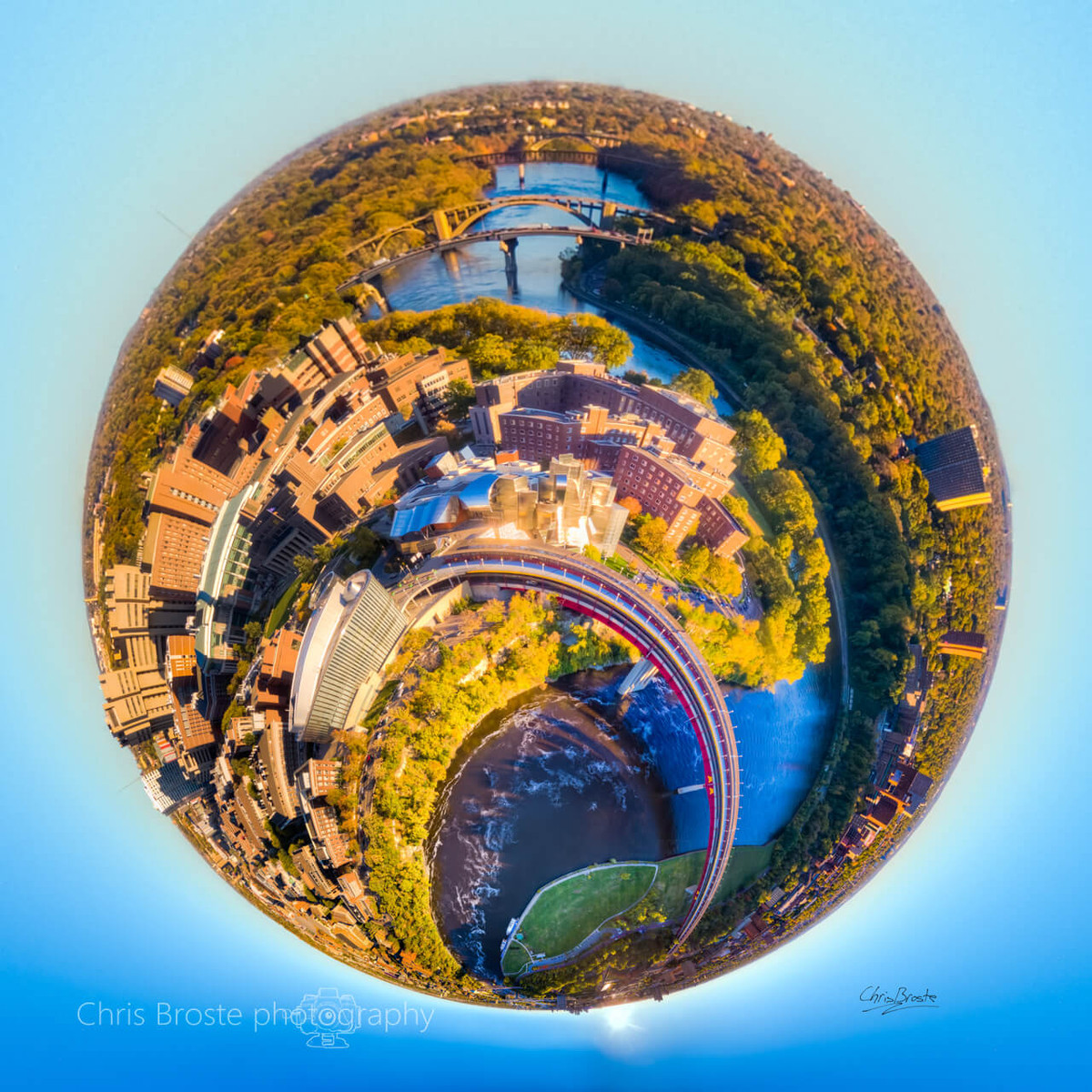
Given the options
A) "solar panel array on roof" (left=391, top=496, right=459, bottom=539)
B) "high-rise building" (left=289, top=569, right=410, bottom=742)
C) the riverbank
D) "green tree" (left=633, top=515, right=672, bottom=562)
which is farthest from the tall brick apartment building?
"high-rise building" (left=289, top=569, right=410, bottom=742)

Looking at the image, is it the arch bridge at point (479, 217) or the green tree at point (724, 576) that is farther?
the arch bridge at point (479, 217)

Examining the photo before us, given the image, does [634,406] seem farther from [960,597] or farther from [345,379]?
[960,597]

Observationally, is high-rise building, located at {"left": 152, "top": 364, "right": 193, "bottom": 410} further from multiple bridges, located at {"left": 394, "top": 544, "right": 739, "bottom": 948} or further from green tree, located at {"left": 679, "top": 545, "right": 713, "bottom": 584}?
green tree, located at {"left": 679, "top": 545, "right": 713, "bottom": 584}

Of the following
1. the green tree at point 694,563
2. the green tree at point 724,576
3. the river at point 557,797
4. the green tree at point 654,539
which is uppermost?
the green tree at point 654,539

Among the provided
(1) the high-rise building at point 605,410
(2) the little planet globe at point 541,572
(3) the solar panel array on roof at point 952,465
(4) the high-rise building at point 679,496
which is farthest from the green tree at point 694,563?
(3) the solar panel array on roof at point 952,465

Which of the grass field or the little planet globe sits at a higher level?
the little planet globe

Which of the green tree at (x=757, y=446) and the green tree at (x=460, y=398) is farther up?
the green tree at (x=460, y=398)

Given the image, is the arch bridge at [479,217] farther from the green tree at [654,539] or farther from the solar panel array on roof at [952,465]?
the solar panel array on roof at [952,465]
